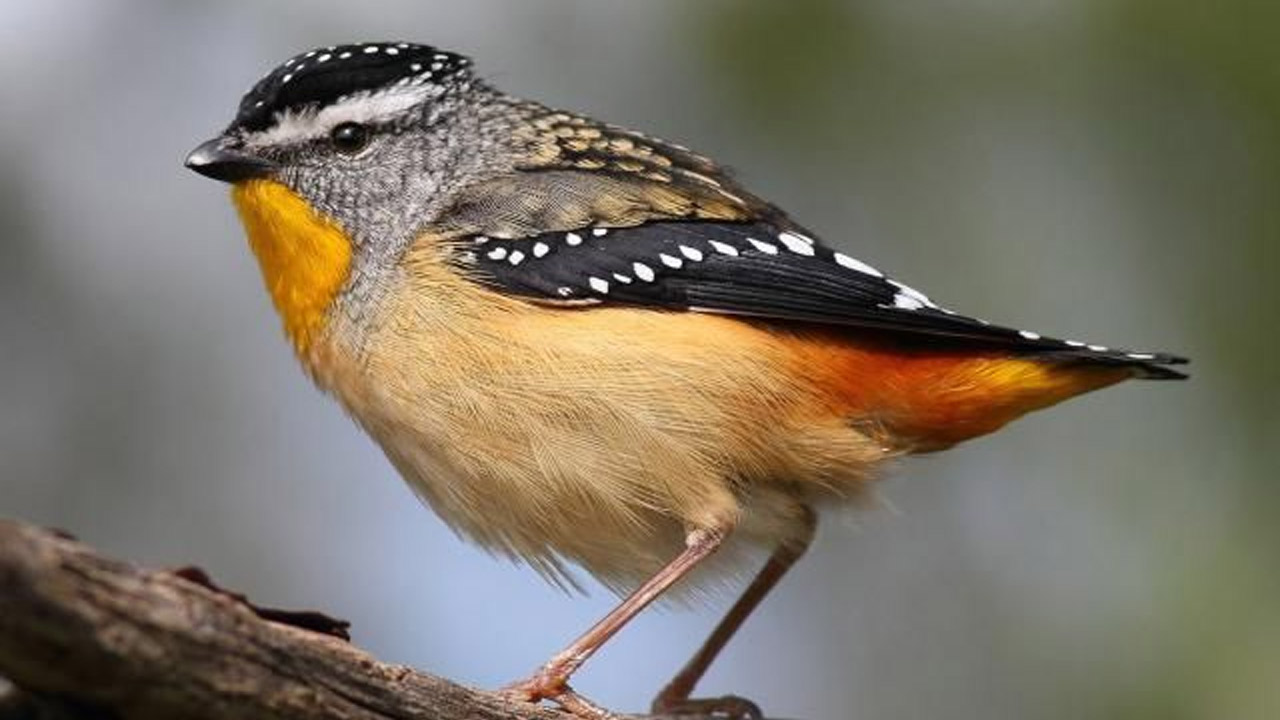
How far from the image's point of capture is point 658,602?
772 cm

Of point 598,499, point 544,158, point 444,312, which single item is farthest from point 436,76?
point 598,499

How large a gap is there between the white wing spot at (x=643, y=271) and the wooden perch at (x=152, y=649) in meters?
2.58

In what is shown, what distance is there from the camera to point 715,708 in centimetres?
833

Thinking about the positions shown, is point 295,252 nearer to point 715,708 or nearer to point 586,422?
point 586,422

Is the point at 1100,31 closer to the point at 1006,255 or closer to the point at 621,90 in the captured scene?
the point at 1006,255

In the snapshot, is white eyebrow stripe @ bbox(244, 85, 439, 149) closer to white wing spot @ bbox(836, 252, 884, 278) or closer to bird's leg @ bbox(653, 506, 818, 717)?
white wing spot @ bbox(836, 252, 884, 278)

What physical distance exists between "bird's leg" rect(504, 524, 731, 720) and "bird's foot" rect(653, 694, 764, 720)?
0.89m

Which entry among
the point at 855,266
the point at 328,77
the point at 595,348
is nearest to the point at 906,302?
the point at 855,266

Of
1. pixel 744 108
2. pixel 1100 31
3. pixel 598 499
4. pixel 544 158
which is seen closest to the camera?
pixel 598 499

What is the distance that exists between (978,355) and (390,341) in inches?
89.4

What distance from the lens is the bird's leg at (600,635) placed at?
22.6 ft

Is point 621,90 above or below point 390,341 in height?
above

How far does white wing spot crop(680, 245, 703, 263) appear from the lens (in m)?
7.68

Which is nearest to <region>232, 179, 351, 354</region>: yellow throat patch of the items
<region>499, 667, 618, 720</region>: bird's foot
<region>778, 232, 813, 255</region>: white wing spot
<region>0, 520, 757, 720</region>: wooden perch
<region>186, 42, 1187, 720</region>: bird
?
<region>186, 42, 1187, 720</region>: bird
